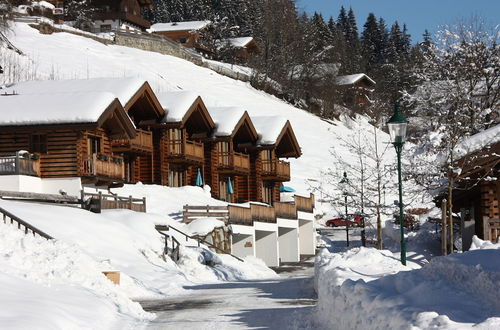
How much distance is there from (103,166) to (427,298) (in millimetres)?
28723

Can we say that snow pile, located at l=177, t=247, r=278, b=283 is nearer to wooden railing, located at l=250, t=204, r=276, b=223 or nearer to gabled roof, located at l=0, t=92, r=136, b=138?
wooden railing, located at l=250, t=204, r=276, b=223

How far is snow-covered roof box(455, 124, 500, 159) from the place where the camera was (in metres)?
21.5

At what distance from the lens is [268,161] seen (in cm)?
5791

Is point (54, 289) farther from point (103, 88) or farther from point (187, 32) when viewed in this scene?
point (187, 32)

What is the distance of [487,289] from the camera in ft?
32.6

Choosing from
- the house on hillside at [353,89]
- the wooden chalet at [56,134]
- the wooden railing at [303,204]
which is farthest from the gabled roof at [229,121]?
the house on hillside at [353,89]

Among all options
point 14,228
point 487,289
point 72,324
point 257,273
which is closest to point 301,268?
point 257,273

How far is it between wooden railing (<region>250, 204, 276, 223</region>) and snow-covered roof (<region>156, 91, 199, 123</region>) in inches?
258

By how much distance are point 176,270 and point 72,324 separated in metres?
14.5

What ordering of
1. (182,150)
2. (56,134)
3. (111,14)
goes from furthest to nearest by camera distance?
(111,14) → (182,150) → (56,134)

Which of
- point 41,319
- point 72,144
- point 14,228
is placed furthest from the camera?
point 72,144

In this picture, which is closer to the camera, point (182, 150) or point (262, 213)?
point (262, 213)

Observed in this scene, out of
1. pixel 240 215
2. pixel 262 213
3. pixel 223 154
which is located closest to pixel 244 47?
pixel 223 154

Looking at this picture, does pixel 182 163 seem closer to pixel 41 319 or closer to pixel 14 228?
pixel 14 228
